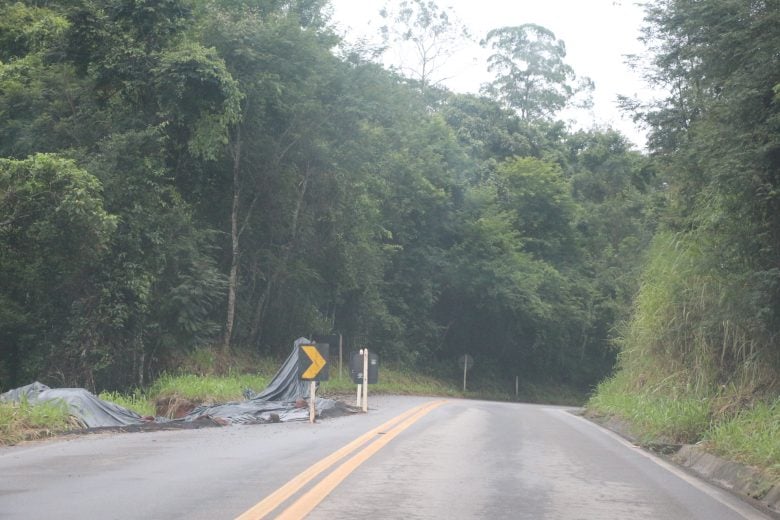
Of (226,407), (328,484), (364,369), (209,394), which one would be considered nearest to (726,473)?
(328,484)

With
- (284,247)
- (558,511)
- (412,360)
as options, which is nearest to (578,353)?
(412,360)

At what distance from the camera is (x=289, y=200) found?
108 ft

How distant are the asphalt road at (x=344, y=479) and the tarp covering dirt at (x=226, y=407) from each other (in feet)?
5.47

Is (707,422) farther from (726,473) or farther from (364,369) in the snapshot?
(364,369)

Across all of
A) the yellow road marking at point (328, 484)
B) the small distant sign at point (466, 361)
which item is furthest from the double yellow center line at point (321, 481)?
the small distant sign at point (466, 361)

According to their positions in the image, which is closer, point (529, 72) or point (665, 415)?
→ point (665, 415)

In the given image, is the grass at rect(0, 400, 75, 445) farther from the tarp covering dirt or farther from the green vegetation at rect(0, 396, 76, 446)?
the tarp covering dirt

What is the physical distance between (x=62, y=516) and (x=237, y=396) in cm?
1651

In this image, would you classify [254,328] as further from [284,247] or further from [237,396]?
[237,396]

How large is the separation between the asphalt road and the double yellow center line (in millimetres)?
13

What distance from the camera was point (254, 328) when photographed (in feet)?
109

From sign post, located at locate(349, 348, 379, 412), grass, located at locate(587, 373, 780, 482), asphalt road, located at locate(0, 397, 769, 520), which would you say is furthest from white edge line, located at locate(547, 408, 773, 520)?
sign post, located at locate(349, 348, 379, 412)

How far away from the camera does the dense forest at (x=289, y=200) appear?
1552cm

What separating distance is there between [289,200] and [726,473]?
78.7ft
